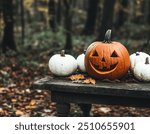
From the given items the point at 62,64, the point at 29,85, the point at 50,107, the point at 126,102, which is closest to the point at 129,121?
the point at 126,102

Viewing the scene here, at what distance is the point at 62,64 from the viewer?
5.41 meters

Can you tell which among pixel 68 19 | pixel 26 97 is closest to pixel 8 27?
pixel 68 19

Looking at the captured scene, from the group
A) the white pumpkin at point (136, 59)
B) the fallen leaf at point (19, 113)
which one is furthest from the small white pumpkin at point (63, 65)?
the fallen leaf at point (19, 113)

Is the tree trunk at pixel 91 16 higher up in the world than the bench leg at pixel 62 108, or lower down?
higher up

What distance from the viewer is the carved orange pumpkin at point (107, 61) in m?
5.26

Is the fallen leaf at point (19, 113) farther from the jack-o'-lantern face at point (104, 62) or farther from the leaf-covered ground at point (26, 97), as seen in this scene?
the jack-o'-lantern face at point (104, 62)

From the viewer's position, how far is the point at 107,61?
5254 mm

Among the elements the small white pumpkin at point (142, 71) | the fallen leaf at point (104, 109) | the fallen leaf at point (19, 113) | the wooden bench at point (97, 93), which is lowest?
the fallen leaf at point (104, 109)

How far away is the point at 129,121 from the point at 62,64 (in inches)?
52.2

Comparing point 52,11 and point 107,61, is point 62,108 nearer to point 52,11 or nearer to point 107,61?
point 107,61

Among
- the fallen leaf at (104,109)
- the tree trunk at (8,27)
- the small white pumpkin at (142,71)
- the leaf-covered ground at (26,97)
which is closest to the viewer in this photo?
the small white pumpkin at (142,71)

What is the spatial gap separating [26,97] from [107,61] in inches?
126

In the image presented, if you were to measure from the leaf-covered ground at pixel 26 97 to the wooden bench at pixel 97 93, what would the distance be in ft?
5.59

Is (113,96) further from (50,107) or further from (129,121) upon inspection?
(50,107)
